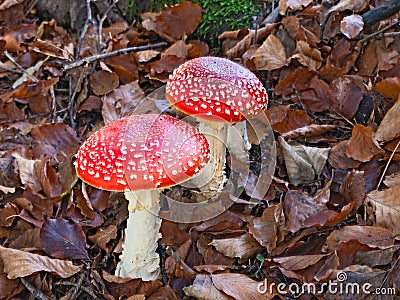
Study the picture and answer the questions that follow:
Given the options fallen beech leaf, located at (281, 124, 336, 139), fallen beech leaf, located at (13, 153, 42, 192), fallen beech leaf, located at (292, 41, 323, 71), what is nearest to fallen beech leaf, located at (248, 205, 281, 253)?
fallen beech leaf, located at (281, 124, 336, 139)

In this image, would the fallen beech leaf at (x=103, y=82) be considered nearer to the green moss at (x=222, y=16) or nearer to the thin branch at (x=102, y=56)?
the thin branch at (x=102, y=56)

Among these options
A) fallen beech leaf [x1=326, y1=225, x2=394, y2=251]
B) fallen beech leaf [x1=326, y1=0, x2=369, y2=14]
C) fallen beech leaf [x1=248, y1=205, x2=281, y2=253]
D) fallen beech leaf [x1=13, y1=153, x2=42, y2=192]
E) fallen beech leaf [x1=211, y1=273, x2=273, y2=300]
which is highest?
fallen beech leaf [x1=326, y1=0, x2=369, y2=14]

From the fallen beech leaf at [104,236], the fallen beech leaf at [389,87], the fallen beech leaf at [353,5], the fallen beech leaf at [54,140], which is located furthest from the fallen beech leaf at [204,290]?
the fallen beech leaf at [353,5]

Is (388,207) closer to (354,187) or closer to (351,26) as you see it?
(354,187)

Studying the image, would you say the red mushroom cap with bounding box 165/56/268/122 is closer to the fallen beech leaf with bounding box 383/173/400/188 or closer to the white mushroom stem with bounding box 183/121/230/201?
the white mushroom stem with bounding box 183/121/230/201

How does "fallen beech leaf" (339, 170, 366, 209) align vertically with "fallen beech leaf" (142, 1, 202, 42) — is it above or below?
below

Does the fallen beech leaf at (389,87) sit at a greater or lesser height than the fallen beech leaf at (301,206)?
greater

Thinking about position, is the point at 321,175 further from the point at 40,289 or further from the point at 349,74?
the point at 40,289
